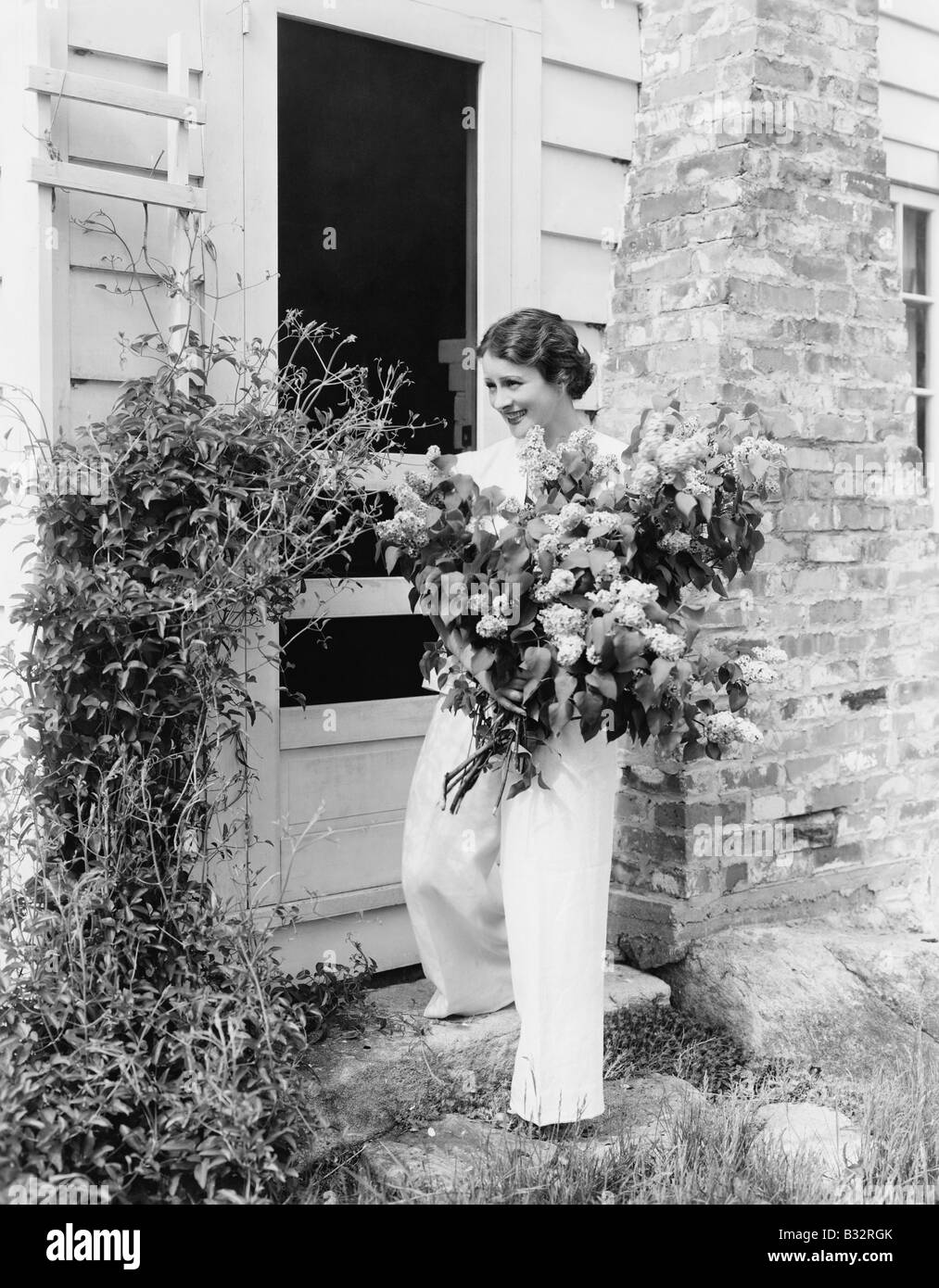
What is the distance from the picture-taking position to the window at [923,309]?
5758 mm

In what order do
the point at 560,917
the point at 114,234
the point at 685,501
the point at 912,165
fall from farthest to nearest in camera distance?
the point at 912,165 < the point at 114,234 < the point at 560,917 < the point at 685,501

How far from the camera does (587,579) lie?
289cm

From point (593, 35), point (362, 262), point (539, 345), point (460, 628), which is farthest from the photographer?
point (593, 35)

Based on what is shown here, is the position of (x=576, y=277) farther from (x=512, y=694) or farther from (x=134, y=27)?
(x=512, y=694)

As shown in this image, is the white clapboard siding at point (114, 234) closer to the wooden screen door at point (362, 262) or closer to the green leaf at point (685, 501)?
the wooden screen door at point (362, 262)

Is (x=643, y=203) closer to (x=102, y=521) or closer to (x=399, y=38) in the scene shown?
(x=399, y=38)

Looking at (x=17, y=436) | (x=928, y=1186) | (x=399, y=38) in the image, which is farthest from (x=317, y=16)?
(x=928, y=1186)

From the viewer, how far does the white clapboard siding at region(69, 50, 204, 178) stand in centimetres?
336

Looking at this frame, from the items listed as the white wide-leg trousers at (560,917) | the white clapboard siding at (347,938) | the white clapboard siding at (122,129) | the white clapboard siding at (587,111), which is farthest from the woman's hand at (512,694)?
the white clapboard siding at (587,111)

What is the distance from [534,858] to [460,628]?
57 cm

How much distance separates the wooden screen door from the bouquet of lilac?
31.1 inches

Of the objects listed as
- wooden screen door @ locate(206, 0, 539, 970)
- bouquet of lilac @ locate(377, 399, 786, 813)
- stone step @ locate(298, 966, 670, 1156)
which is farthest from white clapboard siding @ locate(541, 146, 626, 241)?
stone step @ locate(298, 966, 670, 1156)

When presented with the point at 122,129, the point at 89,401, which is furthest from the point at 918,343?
the point at 89,401

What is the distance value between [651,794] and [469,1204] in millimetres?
1566
